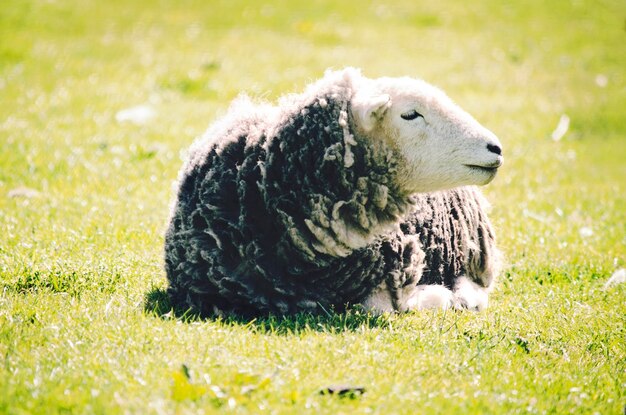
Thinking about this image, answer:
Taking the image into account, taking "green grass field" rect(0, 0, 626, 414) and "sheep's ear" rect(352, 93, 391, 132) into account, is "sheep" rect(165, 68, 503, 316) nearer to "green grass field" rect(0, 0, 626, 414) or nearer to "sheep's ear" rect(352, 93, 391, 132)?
"sheep's ear" rect(352, 93, 391, 132)

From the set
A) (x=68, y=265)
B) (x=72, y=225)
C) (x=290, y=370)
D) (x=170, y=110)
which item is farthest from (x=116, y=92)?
(x=290, y=370)

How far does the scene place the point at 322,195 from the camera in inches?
178

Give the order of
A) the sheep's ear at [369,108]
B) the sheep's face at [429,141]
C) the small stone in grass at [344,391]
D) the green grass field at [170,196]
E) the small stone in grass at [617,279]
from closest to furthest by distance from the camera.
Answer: the small stone in grass at [344,391] < the green grass field at [170,196] < the sheep's ear at [369,108] < the sheep's face at [429,141] < the small stone in grass at [617,279]

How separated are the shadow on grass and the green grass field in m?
0.02

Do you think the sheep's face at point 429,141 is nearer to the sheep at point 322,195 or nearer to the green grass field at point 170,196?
the sheep at point 322,195

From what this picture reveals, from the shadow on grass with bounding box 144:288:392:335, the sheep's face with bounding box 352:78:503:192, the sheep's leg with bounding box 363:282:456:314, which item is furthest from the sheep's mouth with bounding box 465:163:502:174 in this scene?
the shadow on grass with bounding box 144:288:392:335

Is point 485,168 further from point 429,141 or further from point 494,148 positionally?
point 429,141

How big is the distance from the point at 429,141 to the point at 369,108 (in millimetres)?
419

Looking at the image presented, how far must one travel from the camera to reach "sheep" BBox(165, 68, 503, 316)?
179 inches

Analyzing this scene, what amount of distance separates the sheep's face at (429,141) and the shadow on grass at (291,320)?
2.61 ft

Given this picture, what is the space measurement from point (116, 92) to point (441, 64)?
6.17 m

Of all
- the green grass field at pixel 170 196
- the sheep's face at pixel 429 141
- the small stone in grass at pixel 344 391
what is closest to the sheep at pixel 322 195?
the sheep's face at pixel 429 141

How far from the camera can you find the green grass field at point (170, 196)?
11.9ft

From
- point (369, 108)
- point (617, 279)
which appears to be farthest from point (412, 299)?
point (617, 279)
